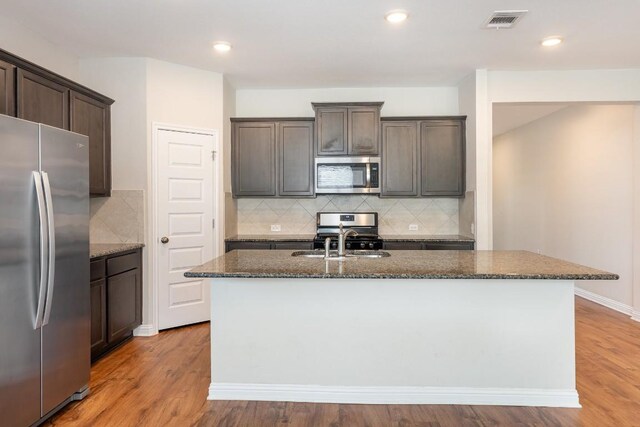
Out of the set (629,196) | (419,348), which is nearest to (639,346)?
(629,196)

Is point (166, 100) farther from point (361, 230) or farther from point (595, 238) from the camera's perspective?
point (595, 238)

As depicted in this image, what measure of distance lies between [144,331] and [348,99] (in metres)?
3.47

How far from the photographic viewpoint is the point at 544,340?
251 centimetres

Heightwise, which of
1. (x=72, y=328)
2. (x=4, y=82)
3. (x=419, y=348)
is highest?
(x=4, y=82)

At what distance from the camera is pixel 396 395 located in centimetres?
255

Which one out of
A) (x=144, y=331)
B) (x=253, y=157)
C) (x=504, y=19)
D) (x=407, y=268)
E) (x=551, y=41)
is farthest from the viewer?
(x=253, y=157)

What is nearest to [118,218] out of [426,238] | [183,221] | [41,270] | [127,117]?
[183,221]

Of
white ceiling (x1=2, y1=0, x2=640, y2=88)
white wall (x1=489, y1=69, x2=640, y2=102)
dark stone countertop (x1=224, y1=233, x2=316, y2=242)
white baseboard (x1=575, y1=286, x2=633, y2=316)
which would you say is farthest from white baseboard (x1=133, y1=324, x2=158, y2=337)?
white baseboard (x1=575, y1=286, x2=633, y2=316)

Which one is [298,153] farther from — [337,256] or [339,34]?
[337,256]

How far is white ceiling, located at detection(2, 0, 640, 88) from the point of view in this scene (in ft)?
9.53

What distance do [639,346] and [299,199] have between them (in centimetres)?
370

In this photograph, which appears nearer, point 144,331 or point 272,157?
point 144,331

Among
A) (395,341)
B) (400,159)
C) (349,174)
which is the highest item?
(400,159)

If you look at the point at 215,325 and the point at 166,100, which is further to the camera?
the point at 166,100
